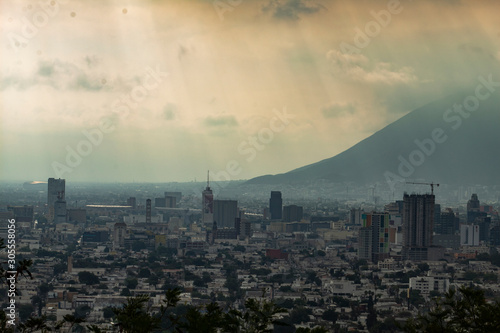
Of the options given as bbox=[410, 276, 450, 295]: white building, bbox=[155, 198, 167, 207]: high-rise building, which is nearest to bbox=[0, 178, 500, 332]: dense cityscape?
bbox=[410, 276, 450, 295]: white building

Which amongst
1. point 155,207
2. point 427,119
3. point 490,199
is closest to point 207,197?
point 155,207

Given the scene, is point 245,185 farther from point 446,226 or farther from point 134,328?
point 134,328

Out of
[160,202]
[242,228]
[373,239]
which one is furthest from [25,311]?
[160,202]

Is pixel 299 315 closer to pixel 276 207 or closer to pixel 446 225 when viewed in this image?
pixel 446 225

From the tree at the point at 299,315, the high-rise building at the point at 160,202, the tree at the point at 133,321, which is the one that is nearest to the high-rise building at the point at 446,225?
the tree at the point at 299,315

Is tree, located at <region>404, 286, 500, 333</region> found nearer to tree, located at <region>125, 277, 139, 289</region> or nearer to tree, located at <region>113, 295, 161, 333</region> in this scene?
tree, located at <region>113, 295, 161, 333</region>

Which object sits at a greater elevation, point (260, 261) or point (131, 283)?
point (260, 261)
